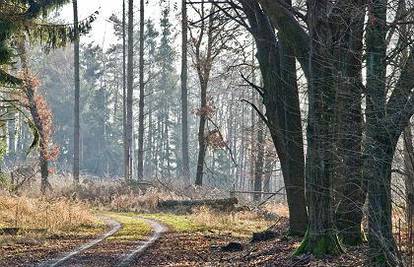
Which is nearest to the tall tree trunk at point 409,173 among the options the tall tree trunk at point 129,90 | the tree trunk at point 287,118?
the tree trunk at point 287,118

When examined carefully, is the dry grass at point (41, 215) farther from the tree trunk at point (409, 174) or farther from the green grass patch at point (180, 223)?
the tree trunk at point (409, 174)

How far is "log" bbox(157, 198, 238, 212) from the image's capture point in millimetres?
27359

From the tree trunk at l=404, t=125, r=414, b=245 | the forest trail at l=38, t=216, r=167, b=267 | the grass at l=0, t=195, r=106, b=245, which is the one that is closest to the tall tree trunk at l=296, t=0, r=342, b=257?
the tree trunk at l=404, t=125, r=414, b=245

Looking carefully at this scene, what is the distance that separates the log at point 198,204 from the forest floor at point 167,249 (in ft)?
18.2

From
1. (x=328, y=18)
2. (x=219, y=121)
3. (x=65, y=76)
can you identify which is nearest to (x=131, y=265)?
(x=328, y=18)

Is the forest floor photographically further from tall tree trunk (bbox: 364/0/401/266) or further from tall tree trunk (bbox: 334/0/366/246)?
tall tree trunk (bbox: 364/0/401/266)

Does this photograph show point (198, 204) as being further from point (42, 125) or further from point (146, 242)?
point (42, 125)

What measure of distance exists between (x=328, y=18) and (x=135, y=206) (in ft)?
73.0

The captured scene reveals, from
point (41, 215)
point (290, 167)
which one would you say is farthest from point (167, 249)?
point (41, 215)

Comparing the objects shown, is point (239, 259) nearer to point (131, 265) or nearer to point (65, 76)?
point (131, 265)

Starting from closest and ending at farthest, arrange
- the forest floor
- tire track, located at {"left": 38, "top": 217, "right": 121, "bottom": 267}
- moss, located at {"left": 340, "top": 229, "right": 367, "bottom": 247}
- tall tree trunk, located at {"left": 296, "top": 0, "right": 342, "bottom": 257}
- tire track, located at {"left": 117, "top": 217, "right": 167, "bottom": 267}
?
tall tree trunk, located at {"left": 296, "top": 0, "right": 342, "bottom": 257}, moss, located at {"left": 340, "top": 229, "right": 367, "bottom": 247}, the forest floor, tire track, located at {"left": 38, "top": 217, "right": 121, "bottom": 267}, tire track, located at {"left": 117, "top": 217, "right": 167, "bottom": 267}

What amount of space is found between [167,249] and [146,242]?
161cm

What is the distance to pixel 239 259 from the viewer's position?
12.9 meters

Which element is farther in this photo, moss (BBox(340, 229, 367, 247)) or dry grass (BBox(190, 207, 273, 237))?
dry grass (BBox(190, 207, 273, 237))
